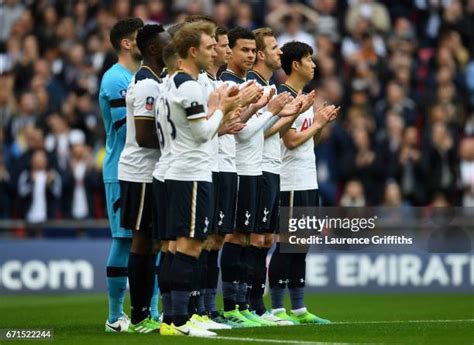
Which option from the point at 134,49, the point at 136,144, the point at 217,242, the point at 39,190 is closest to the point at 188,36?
the point at 136,144

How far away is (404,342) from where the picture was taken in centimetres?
1174

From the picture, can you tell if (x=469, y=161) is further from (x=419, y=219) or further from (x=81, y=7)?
(x=81, y=7)

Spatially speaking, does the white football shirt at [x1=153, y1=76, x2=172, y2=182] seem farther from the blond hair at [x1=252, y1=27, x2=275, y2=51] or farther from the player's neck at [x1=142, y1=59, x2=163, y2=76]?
the blond hair at [x1=252, y1=27, x2=275, y2=51]

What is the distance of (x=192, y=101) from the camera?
11766mm

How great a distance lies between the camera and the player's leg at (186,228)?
38.8 feet

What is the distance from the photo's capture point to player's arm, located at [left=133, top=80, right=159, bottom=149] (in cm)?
1252

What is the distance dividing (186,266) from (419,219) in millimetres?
8283

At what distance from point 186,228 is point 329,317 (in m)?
4.57

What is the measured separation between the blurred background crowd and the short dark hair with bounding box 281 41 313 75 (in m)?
7.06

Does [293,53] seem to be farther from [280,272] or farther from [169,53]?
[169,53]

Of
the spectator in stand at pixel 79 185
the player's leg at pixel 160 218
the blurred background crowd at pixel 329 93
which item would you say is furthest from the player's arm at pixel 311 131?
the spectator in stand at pixel 79 185

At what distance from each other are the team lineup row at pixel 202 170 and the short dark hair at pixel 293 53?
0.01m

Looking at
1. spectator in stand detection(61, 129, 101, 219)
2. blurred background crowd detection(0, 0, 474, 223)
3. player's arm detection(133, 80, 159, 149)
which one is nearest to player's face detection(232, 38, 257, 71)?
player's arm detection(133, 80, 159, 149)

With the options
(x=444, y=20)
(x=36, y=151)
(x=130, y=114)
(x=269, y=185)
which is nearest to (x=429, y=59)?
(x=444, y=20)
